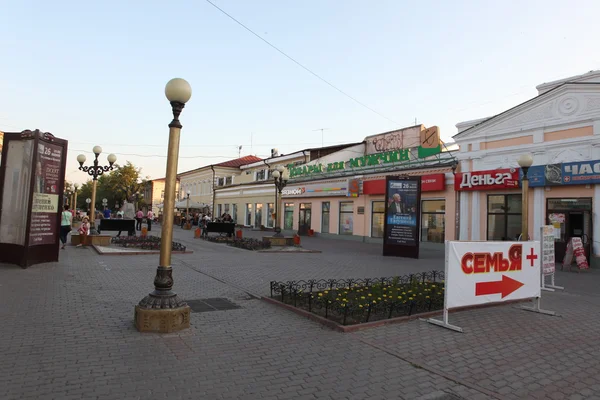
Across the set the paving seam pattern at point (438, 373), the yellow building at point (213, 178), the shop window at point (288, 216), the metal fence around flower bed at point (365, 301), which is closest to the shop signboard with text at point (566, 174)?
the metal fence around flower bed at point (365, 301)

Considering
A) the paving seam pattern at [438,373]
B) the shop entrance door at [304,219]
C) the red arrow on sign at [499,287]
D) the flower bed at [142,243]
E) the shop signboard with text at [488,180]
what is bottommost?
the paving seam pattern at [438,373]

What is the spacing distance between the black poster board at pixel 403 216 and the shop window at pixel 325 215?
36.0 ft

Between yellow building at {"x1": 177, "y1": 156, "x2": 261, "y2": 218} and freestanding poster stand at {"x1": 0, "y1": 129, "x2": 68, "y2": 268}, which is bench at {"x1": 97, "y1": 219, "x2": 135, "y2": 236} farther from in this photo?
yellow building at {"x1": 177, "y1": 156, "x2": 261, "y2": 218}

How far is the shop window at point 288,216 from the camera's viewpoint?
102ft

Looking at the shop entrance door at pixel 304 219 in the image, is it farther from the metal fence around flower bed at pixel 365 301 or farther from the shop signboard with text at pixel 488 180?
the metal fence around flower bed at pixel 365 301

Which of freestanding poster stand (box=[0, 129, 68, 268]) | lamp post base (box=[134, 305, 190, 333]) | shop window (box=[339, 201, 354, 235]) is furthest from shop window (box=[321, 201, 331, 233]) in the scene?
lamp post base (box=[134, 305, 190, 333])

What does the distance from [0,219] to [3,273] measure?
2000 mm

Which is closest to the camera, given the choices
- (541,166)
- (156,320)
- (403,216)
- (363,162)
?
(156,320)

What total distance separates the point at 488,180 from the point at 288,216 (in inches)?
685

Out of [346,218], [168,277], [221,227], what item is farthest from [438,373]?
[346,218]

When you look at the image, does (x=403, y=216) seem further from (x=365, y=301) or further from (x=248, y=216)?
(x=248, y=216)

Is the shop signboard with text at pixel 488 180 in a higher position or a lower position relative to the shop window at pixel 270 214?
higher

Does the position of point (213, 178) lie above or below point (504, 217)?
above

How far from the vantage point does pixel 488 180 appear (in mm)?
16703
